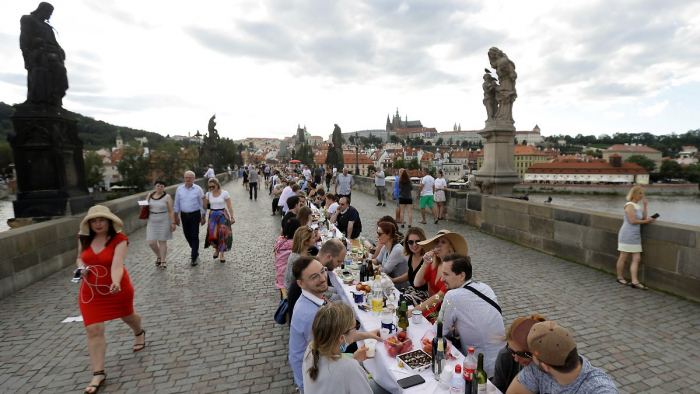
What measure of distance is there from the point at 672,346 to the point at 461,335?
9.06 feet

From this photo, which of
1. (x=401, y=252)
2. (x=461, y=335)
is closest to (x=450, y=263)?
(x=461, y=335)

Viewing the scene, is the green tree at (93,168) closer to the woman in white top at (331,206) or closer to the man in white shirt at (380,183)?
the man in white shirt at (380,183)

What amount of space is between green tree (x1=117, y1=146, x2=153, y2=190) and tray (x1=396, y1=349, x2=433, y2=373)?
6811 centimetres

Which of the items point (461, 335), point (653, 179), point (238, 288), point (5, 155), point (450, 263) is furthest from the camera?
point (5, 155)

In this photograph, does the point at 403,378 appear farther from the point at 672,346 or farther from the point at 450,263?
the point at 672,346

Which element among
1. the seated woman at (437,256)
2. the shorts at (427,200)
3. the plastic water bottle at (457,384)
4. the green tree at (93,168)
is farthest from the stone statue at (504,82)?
the green tree at (93,168)

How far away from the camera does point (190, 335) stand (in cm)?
404

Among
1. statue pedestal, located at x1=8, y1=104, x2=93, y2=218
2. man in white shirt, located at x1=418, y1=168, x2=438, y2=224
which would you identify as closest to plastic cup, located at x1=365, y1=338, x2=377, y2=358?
statue pedestal, located at x1=8, y1=104, x2=93, y2=218

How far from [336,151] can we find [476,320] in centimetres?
2182

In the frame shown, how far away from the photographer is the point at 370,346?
249 cm

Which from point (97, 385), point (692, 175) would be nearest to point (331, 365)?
point (97, 385)

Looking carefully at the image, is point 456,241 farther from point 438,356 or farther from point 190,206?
point 190,206

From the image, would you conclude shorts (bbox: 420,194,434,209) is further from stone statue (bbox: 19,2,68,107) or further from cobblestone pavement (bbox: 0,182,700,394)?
stone statue (bbox: 19,2,68,107)

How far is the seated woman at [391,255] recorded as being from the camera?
436 centimetres
